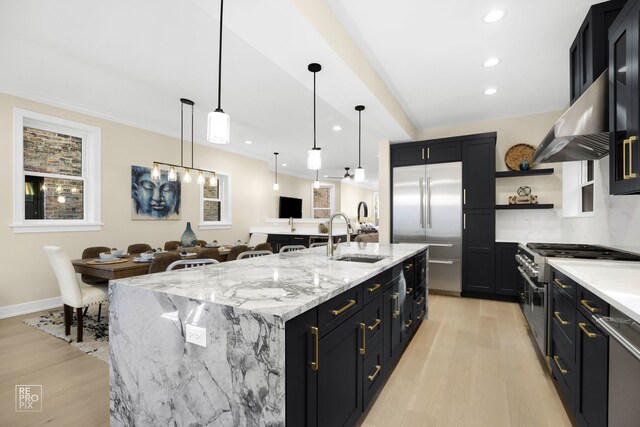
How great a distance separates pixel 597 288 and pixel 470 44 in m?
2.31

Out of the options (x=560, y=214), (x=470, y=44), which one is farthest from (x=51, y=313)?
(x=560, y=214)

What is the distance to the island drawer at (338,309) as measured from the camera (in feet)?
4.27

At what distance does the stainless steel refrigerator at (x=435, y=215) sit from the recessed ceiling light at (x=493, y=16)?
2.34 meters

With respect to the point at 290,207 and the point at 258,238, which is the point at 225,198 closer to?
the point at 258,238

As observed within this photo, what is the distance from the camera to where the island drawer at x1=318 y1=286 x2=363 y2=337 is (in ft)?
4.27

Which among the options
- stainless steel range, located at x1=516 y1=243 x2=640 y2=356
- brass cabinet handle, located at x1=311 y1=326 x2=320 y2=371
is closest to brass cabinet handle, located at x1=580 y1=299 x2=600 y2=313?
stainless steel range, located at x1=516 y1=243 x2=640 y2=356

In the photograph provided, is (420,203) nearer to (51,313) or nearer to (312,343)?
(312,343)

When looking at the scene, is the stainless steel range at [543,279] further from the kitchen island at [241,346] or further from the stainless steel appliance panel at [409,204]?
the stainless steel appliance panel at [409,204]

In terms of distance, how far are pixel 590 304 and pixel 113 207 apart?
553cm

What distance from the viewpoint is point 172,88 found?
3.67 m

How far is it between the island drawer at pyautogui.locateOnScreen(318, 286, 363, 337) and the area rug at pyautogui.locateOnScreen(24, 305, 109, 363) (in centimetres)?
228

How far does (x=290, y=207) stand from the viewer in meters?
9.83

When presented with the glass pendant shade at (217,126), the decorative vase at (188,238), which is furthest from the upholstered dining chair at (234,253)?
the glass pendant shade at (217,126)

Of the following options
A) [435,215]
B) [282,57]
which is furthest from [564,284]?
[435,215]
